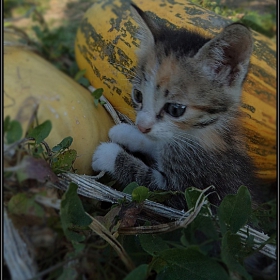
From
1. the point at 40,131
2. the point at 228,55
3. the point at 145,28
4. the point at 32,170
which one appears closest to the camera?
the point at 32,170

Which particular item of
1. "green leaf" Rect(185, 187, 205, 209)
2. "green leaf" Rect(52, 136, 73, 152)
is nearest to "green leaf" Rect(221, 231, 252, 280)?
"green leaf" Rect(185, 187, 205, 209)

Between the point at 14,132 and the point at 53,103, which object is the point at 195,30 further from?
the point at 14,132

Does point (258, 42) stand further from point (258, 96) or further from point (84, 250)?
point (84, 250)

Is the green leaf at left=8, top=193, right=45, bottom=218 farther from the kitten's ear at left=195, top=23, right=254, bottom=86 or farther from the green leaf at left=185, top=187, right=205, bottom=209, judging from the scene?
the kitten's ear at left=195, top=23, right=254, bottom=86

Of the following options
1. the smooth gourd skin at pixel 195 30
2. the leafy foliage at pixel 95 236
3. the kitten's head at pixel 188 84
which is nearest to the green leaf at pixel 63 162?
the leafy foliage at pixel 95 236

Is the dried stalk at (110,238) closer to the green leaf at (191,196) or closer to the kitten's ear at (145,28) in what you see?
the green leaf at (191,196)

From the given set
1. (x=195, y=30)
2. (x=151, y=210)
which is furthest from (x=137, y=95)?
(x=151, y=210)
